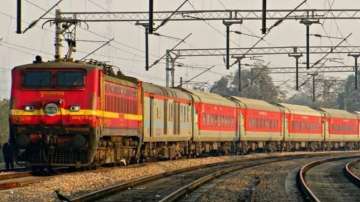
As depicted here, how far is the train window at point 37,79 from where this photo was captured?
27.1 meters

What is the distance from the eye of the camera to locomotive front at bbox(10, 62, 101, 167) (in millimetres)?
26516

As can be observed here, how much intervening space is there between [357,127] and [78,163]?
60.8 meters

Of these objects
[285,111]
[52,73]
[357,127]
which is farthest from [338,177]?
[357,127]

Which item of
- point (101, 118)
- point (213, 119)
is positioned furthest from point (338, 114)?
point (101, 118)

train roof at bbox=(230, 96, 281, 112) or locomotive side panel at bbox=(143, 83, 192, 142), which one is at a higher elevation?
train roof at bbox=(230, 96, 281, 112)

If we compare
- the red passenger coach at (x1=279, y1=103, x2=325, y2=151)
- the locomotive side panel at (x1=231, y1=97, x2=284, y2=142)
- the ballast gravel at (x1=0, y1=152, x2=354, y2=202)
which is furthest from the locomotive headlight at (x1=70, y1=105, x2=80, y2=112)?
the red passenger coach at (x1=279, y1=103, x2=325, y2=151)

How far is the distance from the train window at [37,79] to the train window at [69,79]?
1.16ft

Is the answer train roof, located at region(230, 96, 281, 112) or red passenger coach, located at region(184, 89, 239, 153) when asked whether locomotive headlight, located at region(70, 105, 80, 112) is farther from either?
train roof, located at region(230, 96, 281, 112)

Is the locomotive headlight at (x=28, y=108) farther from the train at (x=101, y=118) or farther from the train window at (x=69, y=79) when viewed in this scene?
the train window at (x=69, y=79)

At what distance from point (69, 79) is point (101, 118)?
71.8 inches

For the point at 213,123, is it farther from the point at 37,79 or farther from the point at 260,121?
the point at 37,79

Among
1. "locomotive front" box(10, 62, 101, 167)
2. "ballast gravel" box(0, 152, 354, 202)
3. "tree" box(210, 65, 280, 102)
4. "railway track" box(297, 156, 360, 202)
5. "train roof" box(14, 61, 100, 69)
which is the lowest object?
"railway track" box(297, 156, 360, 202)

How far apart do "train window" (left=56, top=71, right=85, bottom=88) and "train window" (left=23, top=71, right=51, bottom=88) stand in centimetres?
35

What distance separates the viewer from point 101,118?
27.8 metres
